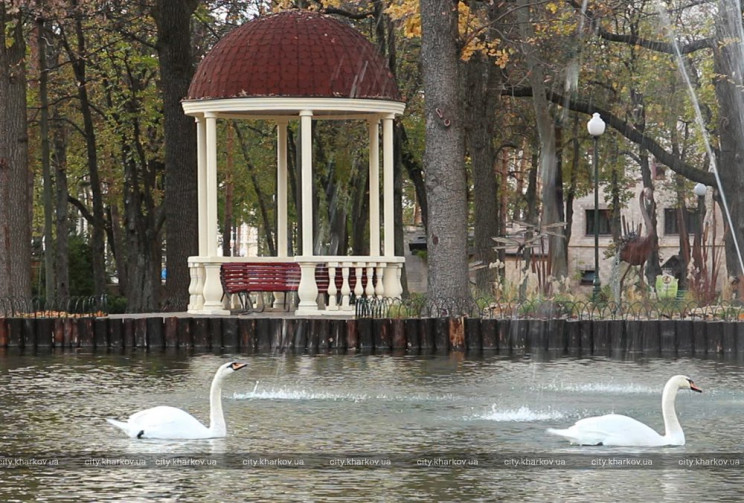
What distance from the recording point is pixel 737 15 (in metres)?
35.8

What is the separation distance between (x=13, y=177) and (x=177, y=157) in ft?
11.3

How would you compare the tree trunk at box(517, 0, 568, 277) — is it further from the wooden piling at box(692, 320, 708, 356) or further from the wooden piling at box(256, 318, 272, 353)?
the wooden piling at box(256, 318, 272, 353)

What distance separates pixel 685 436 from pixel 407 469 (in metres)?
3.27

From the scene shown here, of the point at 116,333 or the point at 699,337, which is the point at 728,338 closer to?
the point at 699,337

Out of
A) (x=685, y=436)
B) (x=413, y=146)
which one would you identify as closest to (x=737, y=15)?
(x=413, y=146)

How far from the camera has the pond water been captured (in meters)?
12.2

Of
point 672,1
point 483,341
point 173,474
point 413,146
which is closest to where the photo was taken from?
point 173,474

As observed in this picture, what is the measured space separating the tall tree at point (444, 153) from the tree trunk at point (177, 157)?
7.24 metres

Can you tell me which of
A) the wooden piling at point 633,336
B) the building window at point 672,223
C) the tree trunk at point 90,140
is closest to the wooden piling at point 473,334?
the wooden piling at point 633,336

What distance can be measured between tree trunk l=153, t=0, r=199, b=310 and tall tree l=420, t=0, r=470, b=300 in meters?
7.24

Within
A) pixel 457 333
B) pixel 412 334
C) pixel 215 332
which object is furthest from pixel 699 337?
pixel 215 332

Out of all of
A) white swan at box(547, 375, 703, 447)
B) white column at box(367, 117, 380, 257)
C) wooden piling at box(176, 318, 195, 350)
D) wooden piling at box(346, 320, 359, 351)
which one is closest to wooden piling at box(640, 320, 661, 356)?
wooden piling at box(346, 320, 359, 351)

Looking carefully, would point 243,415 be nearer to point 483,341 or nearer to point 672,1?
point 483,341

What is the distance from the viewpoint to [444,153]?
27406 millimetres
